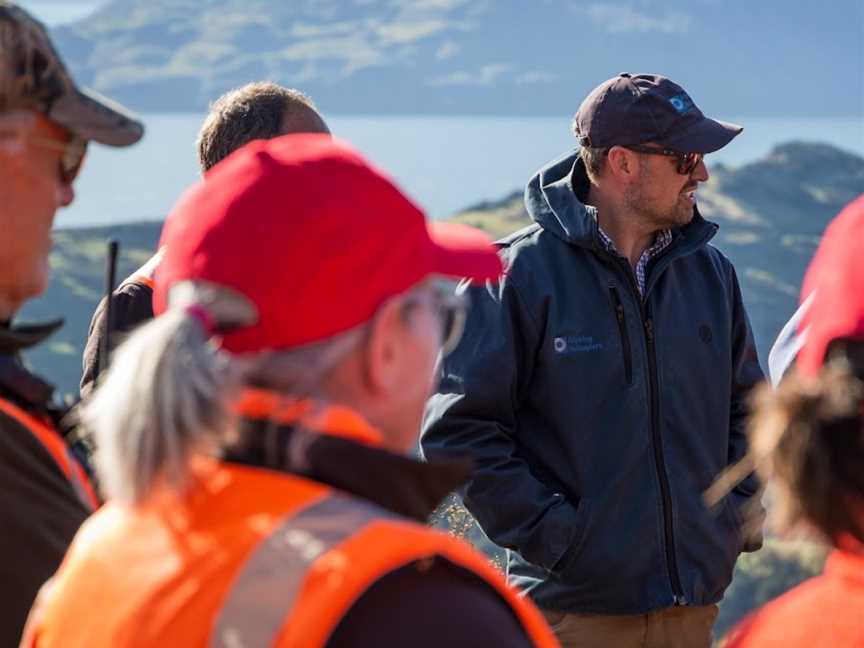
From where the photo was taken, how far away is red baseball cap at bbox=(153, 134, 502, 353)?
178 cm

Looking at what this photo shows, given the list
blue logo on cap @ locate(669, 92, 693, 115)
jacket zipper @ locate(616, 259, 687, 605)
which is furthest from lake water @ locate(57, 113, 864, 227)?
jacket zipper @ locate(616, 259, 687, 605)

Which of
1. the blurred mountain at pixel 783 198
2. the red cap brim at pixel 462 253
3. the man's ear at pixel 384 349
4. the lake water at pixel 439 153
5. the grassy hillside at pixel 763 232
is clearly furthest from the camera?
the blurred mountain at pixel 783 198

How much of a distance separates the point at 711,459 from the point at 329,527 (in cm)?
268

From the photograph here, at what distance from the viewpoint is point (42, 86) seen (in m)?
2.38

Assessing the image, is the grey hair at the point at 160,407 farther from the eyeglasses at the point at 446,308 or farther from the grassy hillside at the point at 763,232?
the grassy hillside at the point at 763,232

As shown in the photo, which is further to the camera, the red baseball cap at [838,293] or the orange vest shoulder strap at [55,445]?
the orange vest shoulder strap at [55,445]

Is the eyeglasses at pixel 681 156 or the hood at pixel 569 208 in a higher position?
→ the eyeglasses at pixel 681 156

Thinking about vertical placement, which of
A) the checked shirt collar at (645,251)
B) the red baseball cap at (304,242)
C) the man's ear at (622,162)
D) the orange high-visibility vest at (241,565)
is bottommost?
the checked shirt collar at (645,251)

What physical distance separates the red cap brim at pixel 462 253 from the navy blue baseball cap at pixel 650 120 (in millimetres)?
2280

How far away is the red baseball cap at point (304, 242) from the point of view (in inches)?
69.9

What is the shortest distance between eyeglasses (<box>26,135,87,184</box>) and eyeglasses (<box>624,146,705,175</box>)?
2.21m

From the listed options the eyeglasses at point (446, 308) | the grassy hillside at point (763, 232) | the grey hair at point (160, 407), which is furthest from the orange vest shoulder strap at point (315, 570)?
the grassy hillside at point (763, 232)

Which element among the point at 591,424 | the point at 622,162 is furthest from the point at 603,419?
the point at 622,162

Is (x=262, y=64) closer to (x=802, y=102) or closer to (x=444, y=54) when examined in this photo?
(x=444, y=54)
